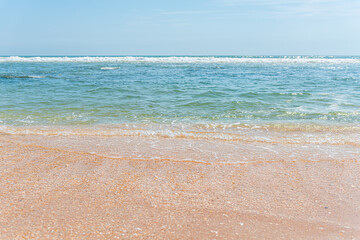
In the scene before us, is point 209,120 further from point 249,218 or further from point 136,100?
point 249,218

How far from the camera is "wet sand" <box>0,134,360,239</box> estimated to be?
295 cm

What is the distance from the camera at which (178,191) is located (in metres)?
3.79

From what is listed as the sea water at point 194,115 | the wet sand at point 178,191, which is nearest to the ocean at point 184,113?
the sea water at point 194,115

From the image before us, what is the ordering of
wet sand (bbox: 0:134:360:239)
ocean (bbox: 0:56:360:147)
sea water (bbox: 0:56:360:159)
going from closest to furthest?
wet sand (bbox: 0:134:360:239)
sea water (bbox: 0:56:360:159)
ocean (bbox: 0:56:360:147)

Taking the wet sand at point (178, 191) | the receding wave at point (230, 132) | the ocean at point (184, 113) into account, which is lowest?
the wet sand at point (178, 191)

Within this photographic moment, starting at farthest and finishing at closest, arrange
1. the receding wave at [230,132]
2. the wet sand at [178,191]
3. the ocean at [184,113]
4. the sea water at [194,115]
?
the ocean at [184,113] → the sea water at [194,115] → the receding wave at [230,132] → the wet sand at [178,191]

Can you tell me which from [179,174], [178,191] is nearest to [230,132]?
[179,174]

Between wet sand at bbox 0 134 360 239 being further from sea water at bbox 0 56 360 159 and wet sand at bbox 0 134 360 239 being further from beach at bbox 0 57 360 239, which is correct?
sea water at bbox 0 56 360 159

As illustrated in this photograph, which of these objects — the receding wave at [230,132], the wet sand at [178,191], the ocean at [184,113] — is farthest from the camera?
the ocean at [184,113]

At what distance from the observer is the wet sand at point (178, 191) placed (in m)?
2.95

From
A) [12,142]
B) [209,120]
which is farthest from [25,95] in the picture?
[209,120]

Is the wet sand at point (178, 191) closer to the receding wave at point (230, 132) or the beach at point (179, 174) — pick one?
the beach at point (179, 174)

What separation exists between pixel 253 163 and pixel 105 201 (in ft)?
8.71

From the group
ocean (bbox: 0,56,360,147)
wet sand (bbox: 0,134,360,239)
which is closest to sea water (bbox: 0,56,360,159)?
ocean (bbox: 0,56,360,147)
